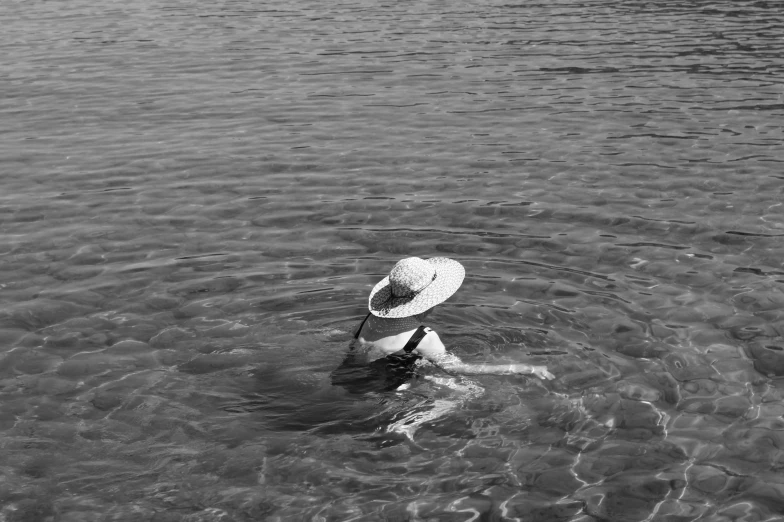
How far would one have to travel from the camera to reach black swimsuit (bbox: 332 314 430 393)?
28.7 ft

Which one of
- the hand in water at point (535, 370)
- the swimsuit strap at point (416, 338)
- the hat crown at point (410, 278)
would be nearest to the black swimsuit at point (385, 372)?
the swimsuit strap at point (416, 338)

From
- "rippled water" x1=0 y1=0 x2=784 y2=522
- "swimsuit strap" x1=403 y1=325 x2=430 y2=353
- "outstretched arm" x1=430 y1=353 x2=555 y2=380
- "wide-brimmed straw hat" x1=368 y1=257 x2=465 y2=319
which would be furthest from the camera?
"outstretched arm" x1=430 y1=353 x2=555 y2=380

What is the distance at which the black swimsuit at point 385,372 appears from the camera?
8.75m

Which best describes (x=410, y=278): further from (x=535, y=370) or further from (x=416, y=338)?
(x=535, y=370)

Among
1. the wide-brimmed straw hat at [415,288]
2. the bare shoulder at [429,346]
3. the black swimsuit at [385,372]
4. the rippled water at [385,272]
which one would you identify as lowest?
the rippled water at [385,272]

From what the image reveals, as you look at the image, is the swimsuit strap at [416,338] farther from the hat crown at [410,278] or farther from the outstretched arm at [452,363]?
the hat crown at [410,278]

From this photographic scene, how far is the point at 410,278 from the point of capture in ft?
28.3

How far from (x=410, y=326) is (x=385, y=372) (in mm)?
556

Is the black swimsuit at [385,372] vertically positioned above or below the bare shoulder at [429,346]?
below

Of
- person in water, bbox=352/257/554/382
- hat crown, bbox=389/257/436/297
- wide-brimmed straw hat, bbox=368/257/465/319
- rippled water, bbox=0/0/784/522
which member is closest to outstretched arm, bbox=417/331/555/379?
person in water, bbox=352/257/554/382

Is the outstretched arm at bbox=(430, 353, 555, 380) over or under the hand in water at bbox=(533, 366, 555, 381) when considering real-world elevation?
over

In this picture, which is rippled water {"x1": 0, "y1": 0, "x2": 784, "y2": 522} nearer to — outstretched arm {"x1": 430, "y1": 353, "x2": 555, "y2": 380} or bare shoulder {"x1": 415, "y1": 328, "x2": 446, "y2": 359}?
outstretched arm {"x1": 430, "y1": 353, "x2": 555, "y2": 380}

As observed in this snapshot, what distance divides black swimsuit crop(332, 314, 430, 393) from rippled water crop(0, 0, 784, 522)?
0.16 m

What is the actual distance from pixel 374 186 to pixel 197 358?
5.66 meters
